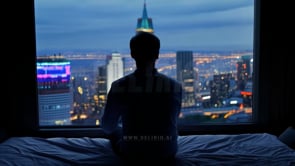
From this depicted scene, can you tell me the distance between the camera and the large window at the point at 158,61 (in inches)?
114

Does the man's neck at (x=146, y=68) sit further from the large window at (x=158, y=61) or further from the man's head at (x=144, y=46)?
the large window at (x=158, y=61)

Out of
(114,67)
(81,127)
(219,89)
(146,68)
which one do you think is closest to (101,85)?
(114,67)

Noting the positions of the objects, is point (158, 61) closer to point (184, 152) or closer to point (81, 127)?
point (81, 127)

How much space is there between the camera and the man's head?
1642 mm

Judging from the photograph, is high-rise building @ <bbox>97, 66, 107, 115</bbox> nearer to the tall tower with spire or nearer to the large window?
the large window

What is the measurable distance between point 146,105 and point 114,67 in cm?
132

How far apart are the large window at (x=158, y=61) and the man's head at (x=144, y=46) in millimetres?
1242

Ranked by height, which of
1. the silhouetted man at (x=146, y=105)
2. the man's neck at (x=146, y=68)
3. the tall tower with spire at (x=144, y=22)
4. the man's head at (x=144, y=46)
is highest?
the tall tower with spire at (x=144, y=22)

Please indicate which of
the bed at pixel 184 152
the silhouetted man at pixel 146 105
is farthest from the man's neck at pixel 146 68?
the bed at pixel 184 152

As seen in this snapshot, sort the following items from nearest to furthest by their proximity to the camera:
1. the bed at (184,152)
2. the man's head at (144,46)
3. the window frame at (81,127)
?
the man's head at (144,46) < the bed at (184,152) < the window frame at (81,127)

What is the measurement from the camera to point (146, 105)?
65.1 inches

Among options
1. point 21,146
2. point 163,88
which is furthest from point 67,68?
point 163,88

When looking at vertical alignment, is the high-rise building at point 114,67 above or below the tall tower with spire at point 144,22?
below

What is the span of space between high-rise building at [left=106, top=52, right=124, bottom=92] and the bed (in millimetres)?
806
